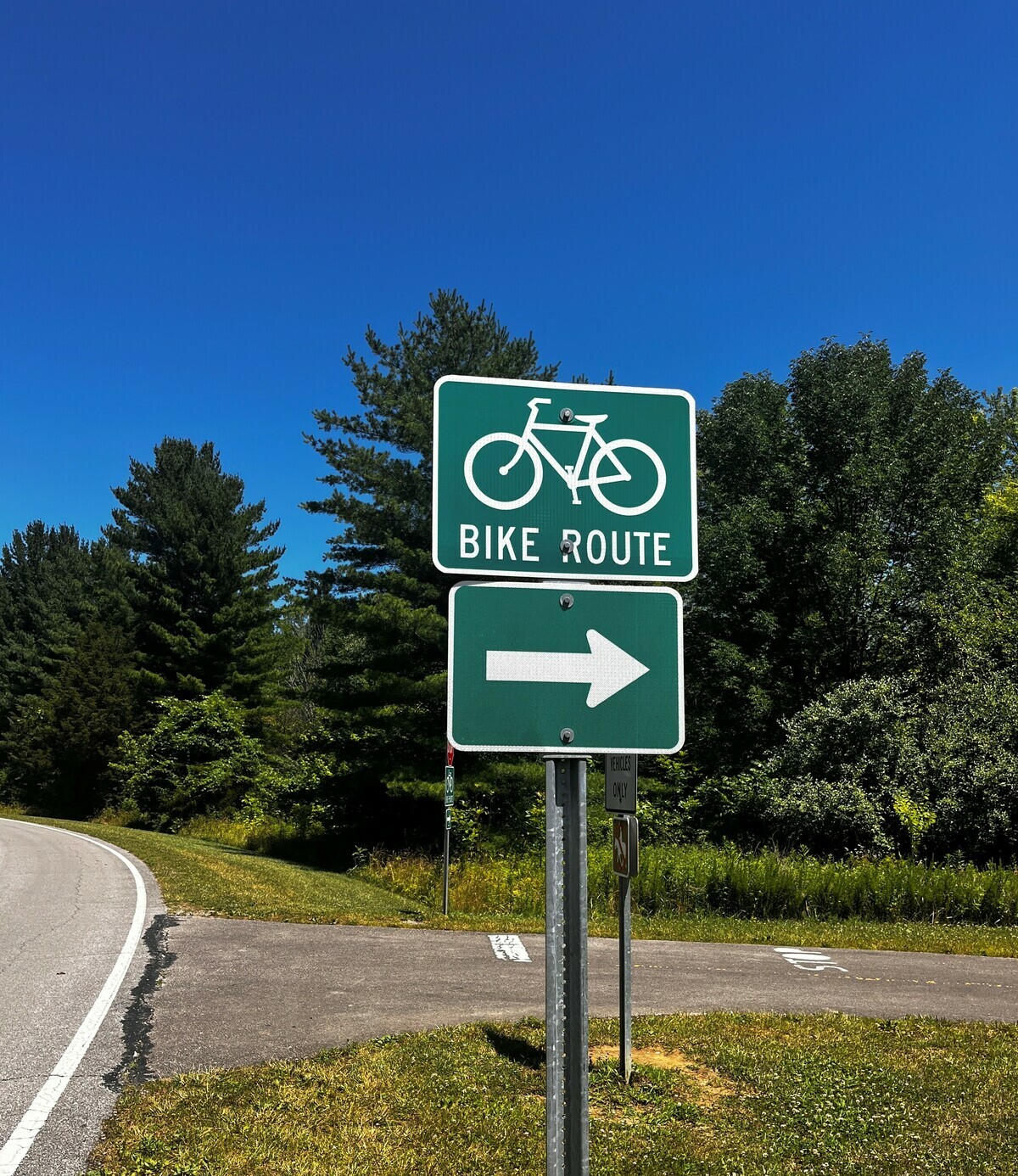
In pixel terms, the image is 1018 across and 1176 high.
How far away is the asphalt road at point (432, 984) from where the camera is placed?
749 centimetres

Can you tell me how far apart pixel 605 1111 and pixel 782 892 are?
1107 centimetres

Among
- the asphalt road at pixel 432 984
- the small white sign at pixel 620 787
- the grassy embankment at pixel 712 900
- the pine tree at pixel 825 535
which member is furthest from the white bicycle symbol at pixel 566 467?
the pine tree at pixel 825 535

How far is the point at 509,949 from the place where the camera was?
1155 cm

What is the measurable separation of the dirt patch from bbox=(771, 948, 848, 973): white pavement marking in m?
4.71

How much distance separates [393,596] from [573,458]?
20.1 meters

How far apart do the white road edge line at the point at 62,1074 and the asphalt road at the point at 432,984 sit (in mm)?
467

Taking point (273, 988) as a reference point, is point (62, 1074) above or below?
above

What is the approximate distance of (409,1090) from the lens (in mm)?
5891

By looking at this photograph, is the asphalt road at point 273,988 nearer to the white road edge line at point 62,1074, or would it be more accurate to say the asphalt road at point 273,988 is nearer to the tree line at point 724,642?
the white road edge line at point 62,1074

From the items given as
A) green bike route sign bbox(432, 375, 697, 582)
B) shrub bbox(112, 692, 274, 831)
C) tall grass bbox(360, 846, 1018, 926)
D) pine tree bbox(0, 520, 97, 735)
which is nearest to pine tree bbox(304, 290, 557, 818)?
tall grass bbox(360, 846, 1018, 926)

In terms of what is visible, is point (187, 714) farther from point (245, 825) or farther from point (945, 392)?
point (945, 392)

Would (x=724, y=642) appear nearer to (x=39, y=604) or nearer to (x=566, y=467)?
(x=566, y=467)

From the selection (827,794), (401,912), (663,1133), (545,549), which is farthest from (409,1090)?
(827,794)

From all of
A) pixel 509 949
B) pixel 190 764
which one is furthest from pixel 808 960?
pixel 190 764
